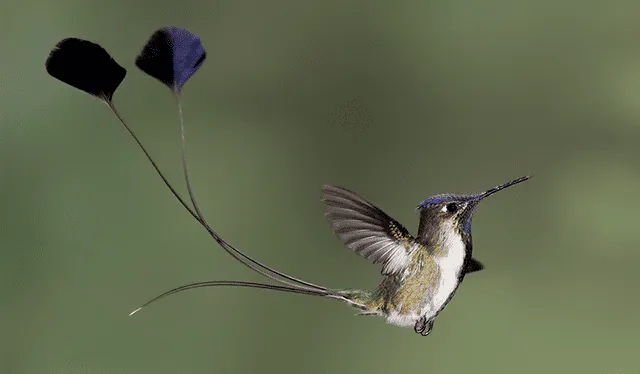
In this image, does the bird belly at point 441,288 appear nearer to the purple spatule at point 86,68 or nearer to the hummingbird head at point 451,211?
the hummingbird head at point 451,211

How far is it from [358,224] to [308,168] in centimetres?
99

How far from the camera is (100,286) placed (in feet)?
4.49

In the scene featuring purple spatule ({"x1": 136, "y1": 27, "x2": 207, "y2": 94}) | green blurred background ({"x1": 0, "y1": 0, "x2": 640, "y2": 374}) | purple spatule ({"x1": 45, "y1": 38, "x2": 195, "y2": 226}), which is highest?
purple spatule ({"x1": 136, "y1": 27, "x2": 207, "y2": 94})

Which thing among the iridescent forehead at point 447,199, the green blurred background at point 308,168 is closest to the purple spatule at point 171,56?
the iridescent forehead at point 447,199

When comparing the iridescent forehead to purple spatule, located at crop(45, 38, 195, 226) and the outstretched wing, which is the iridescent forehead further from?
purple spatule, located at crop(45, 38, 195, 226)

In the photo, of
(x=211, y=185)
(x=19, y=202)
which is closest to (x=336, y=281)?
(x=211, y=185)

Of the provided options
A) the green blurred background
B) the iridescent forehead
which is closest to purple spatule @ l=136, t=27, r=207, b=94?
the iridescent forehead

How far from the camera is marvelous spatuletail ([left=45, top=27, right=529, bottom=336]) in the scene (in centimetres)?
34

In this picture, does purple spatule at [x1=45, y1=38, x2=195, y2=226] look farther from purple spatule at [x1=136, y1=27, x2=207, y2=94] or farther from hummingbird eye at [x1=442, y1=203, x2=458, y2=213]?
hummingbird eye at [x1=442, y1=203, x2=458, y2=213]

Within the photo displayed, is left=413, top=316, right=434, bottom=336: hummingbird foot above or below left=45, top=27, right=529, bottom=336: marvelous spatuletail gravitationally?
below

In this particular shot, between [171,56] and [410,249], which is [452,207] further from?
[171,56]

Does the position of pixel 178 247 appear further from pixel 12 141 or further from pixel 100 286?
pixel 12 141

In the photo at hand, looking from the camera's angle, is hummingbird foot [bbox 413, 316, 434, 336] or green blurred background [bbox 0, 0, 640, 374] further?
green blurred background [bbox 0, 0, 640, 374]

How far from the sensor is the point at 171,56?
35cm
